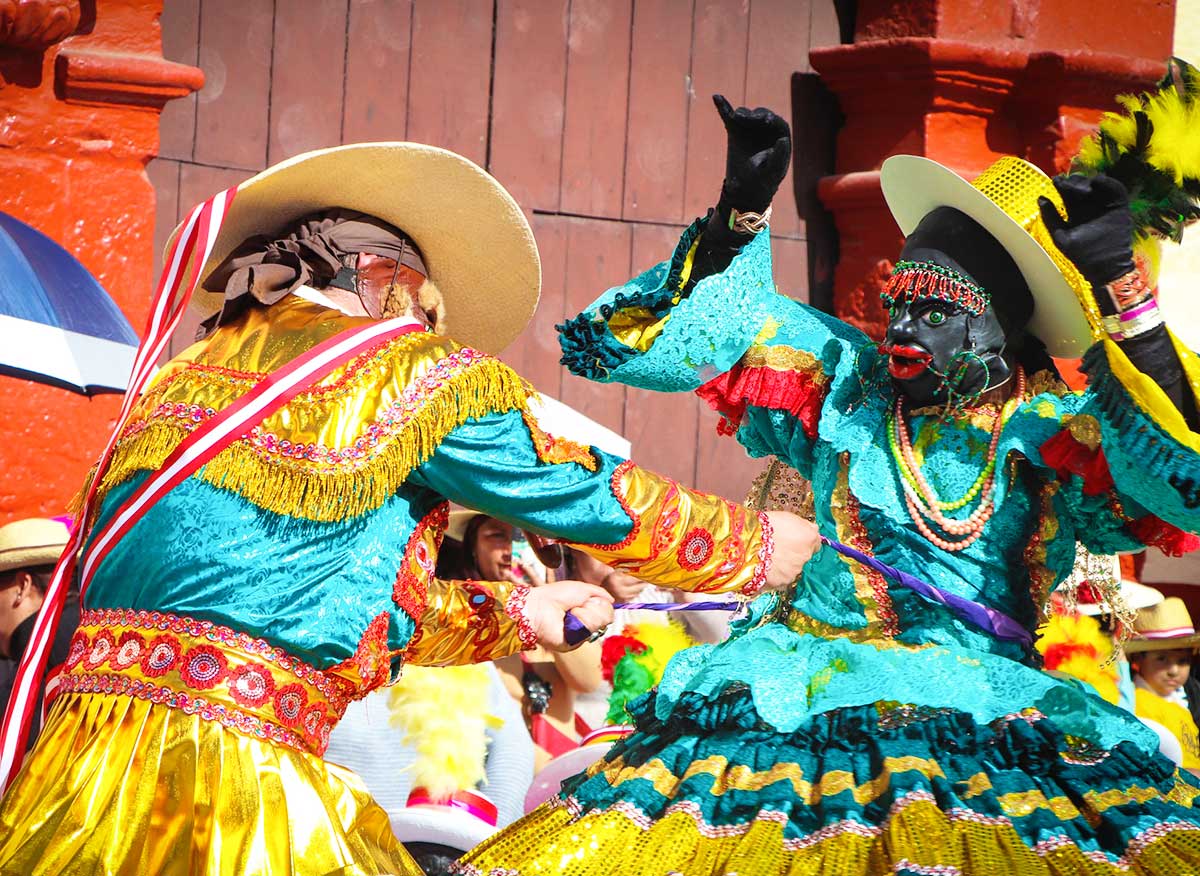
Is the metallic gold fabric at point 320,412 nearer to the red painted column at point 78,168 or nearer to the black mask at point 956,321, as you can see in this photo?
the black mask at point 956,321

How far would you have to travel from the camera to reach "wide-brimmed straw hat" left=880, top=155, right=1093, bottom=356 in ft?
11.4

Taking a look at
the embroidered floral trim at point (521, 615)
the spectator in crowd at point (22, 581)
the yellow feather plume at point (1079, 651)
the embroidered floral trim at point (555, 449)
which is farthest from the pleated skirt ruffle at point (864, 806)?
the yellow feather plume at point (1079, 651)

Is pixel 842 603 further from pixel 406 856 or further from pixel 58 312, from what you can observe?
pixel 58 312

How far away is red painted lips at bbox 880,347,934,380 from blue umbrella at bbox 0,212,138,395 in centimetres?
220

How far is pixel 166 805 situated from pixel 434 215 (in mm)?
1407

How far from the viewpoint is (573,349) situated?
378cm

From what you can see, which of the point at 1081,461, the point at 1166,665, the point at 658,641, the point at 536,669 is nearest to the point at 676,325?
the point at 1081,461

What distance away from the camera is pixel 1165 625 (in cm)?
668

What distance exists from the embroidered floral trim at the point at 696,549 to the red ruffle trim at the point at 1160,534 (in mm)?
916

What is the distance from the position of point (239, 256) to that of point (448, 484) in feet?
2.23

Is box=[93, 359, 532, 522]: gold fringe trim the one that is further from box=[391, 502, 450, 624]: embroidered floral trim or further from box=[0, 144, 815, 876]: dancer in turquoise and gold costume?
box=[391, 502, 450, 624]: embroidered floral trim

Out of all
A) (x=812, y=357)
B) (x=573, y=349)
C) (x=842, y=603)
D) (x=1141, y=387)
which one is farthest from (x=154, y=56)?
(x=1141, y=387)

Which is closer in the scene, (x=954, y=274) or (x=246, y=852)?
(x=246, y=852)

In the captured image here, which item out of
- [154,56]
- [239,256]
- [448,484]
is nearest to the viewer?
[448,484]
